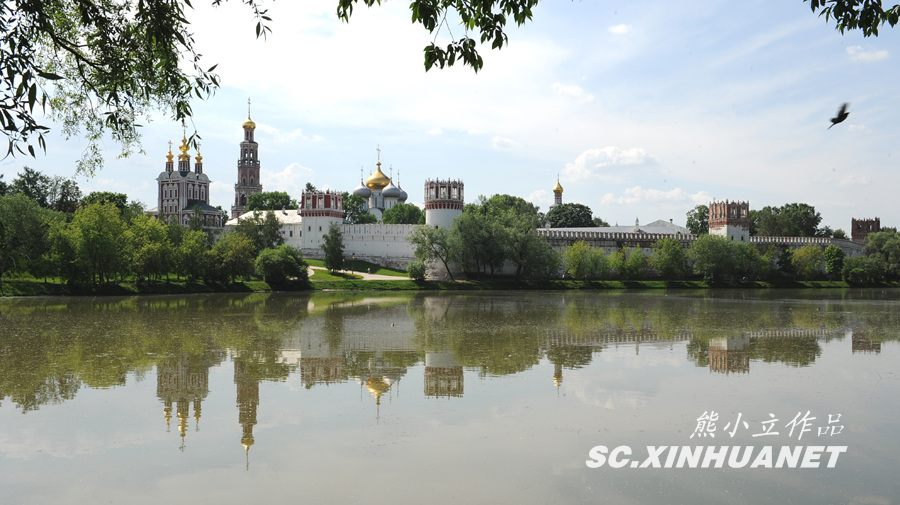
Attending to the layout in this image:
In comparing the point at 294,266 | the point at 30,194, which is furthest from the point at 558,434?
the point at 30,194

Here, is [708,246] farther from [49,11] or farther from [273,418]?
[49,11]

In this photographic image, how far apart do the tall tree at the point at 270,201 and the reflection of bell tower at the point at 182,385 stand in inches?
3116

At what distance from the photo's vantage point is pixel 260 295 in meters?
45.5

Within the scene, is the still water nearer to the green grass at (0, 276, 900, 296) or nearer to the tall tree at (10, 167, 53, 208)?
the green grass at (0, 276, 900, 296)

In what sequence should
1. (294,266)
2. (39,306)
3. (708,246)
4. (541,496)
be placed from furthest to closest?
(708,246)
(294,266)
(39,306)
(541,496)

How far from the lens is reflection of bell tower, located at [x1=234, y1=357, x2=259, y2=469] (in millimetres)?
9641

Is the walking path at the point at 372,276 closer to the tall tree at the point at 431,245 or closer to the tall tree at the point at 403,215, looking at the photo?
the tall tree at the point at 431,245

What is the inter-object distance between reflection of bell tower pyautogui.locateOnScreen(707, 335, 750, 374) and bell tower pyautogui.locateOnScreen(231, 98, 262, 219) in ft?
282

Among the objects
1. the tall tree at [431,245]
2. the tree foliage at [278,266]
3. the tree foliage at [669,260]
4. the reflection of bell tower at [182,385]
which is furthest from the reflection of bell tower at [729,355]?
the tree foliage at [669,260]

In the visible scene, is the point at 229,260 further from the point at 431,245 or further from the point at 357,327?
the point at 357,327

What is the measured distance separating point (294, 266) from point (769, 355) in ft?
126

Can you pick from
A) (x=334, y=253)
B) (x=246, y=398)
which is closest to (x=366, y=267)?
(x=334, y=253)

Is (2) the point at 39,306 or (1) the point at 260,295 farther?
(1) the point at 260,295

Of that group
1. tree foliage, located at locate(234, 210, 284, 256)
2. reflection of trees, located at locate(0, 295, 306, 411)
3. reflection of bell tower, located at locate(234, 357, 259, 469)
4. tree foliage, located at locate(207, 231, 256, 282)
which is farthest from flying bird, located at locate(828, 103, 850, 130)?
tree foliage, located at locate(234, 210, 284, 256)
